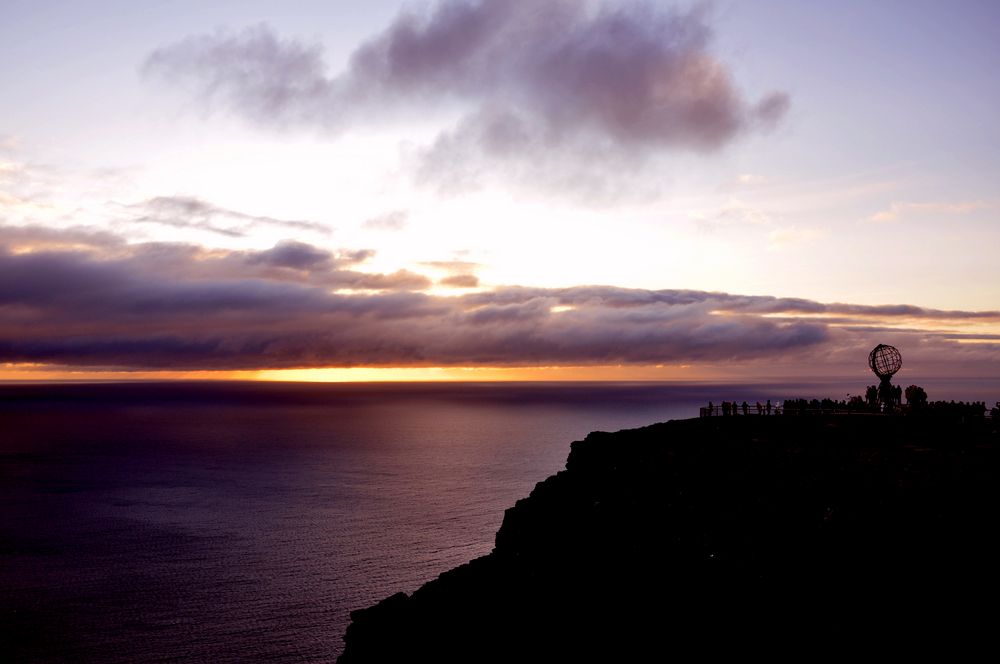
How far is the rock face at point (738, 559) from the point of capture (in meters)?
29.1

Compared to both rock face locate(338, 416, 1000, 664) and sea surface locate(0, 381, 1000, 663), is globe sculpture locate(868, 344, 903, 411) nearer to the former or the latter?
rock face locate(338, 416, 1000, 664)

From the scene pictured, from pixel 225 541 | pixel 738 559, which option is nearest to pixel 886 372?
pixel 738 559

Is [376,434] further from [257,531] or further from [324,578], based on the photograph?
[324,578]

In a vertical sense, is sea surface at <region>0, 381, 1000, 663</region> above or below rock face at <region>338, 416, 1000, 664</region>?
below

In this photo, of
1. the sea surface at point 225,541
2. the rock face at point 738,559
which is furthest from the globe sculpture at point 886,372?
the sea surface at point 225,541

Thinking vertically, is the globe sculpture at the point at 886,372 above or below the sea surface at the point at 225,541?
above

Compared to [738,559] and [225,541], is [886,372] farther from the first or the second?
[225,541]

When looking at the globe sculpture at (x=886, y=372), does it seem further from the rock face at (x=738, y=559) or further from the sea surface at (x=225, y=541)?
the sea surface at (x=225, y=541)

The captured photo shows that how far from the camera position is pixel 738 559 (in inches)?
1366

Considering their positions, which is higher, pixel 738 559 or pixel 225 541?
pixel 738 559

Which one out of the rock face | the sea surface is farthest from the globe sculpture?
the sea surface

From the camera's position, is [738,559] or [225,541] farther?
[225,541]

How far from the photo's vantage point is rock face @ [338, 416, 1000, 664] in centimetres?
2911

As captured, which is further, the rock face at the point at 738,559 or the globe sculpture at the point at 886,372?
the globe sculpture at the point at 886,372
